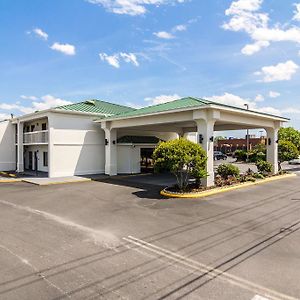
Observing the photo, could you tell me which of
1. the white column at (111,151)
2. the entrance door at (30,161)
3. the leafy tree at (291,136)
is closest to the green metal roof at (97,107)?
the white column at (111,151)

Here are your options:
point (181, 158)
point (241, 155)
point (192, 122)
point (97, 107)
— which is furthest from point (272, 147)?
point (241, 155)

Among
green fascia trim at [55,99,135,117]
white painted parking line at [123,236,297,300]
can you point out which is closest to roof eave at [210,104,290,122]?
white painted parking line at [123,236,297,300]

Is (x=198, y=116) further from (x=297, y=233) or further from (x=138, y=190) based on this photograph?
(x=297, y=233)

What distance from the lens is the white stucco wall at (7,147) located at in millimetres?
27906

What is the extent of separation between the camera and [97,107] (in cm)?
2695

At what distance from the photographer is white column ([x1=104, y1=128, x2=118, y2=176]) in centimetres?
2400

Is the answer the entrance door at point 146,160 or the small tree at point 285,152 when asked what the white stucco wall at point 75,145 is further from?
the small tree at point 285,152

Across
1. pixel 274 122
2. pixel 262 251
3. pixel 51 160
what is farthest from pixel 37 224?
pixel 274 122

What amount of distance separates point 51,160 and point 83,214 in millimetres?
12378

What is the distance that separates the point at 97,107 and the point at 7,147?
10051 millimetres

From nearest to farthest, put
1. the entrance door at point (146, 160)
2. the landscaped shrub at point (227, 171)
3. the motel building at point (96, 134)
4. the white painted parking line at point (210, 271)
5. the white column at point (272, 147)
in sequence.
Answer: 1. the white painted parking line at point (210, 271)
2. the landscaped shrub at point (227, 171)
3. the motel building at point (96, 134)
4. the white column at point (272, 147)
5. the entrance door at point (146, 160)

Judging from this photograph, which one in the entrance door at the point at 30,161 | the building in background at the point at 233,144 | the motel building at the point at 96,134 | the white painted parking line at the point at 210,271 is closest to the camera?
the white painted parking line at the point at 210,271

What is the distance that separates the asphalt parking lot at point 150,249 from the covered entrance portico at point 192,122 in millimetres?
4554

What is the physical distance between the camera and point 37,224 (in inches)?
379
